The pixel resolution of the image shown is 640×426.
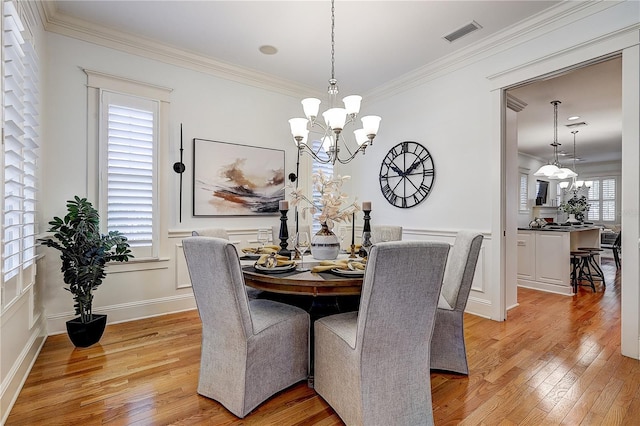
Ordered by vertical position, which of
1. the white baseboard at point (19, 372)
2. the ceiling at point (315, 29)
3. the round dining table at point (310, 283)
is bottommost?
the white baseboard at point (19, 372)

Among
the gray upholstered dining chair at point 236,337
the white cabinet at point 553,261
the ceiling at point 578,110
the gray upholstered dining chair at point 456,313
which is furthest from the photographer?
the white cabinet at point 553,261

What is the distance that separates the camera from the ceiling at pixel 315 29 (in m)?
2.80

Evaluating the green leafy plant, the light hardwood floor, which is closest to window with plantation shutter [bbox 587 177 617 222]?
the light hardwood floor

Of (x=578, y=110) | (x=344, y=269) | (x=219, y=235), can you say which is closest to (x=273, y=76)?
(x=219, y=235)

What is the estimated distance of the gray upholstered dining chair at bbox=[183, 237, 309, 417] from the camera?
1.71 meters

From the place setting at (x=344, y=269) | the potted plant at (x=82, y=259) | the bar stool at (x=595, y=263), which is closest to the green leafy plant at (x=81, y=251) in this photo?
the potted plant at (x=82, y=259)

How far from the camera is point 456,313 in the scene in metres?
2.18

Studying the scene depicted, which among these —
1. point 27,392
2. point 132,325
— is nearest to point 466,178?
point 132,325

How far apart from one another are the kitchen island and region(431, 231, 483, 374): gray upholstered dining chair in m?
3.23

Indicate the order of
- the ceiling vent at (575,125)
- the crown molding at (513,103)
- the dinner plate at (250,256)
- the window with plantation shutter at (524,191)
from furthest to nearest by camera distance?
the window with plantation shutter at (524,191) < the ceiling vent at (575,125) < the crown molding at (513,103) < the dinner plate at (250,256)

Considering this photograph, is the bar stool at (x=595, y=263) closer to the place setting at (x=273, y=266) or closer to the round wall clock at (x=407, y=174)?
the round wall clock at (x=407, y=174)

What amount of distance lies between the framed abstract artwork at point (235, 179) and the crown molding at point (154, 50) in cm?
84

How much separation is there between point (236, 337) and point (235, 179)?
2.54 meters

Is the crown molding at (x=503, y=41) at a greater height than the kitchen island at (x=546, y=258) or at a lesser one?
greater
